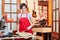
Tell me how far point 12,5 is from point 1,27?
2.03m

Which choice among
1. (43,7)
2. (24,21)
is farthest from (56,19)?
(43,7)

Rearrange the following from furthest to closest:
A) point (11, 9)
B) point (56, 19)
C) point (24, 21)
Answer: point (11, 9) → point (24, 21) → point (56, 19)

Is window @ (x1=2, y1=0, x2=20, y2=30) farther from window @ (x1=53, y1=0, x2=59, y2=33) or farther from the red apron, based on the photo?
window @ (x1=53, y1=0, x2=59, y2=33)

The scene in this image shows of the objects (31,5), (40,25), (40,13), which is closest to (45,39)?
(40,25)

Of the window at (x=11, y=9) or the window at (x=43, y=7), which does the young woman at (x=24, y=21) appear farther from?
the window at (x=43, y=7)

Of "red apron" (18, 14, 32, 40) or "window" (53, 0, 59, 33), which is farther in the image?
"red apron" (18, 14, 32, 40)

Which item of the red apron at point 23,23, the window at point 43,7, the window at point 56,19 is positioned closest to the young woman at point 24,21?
the red apron at point 23,23

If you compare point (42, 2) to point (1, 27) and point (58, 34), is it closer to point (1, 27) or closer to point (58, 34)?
point (58, 34)

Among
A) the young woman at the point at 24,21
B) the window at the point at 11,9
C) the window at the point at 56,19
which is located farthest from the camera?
the window at the point at 11,9

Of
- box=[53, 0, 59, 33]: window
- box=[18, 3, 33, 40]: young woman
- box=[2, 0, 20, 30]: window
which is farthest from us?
box=[2, 0, 20, 30]: window

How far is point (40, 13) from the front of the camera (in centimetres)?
496

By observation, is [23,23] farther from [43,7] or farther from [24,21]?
[43,7]

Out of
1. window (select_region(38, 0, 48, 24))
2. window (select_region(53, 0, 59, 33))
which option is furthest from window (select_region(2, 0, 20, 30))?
window (select_region(53, 0, 59, 33))

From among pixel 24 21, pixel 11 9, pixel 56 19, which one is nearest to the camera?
pixel 56 19
